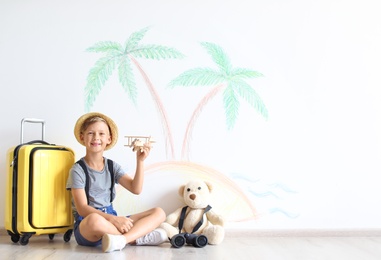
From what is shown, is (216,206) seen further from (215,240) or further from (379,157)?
(379,157)

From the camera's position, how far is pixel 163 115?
9.53 ft

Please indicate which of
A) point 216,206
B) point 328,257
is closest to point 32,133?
point 216,206

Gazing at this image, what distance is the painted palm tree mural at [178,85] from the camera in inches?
113

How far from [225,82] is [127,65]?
564 millimetres

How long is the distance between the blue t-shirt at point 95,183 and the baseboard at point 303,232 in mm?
710

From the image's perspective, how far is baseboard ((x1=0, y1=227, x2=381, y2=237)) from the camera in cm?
285

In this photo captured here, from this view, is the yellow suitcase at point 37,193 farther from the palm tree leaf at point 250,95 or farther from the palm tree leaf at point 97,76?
the palm tree leaf at point 250,95

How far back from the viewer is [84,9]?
293 centimetres

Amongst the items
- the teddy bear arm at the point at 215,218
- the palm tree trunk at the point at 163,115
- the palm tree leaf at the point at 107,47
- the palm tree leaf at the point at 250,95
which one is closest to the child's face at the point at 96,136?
the palm tree trunk at the point at 163,115

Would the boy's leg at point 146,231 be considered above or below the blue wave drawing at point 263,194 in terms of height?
below

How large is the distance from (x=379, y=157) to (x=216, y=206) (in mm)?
978

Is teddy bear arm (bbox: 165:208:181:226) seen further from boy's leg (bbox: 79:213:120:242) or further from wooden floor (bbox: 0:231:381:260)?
boy's leg (bbox: 79:213:120:242)

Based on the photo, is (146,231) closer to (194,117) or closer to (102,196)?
(102,196)

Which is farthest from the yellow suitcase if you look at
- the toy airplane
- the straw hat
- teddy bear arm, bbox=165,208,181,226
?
teddy bear arm, bbox=165,208,181,226
